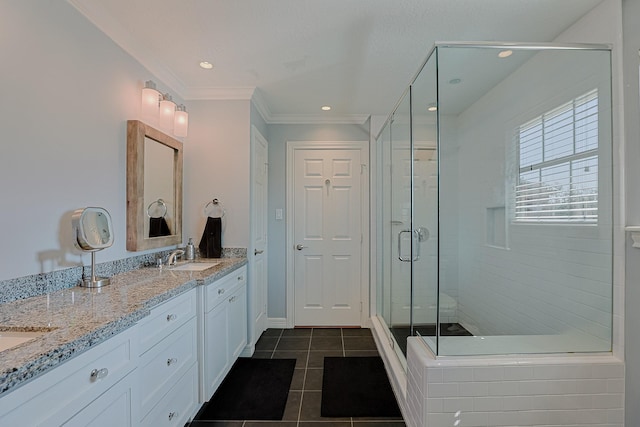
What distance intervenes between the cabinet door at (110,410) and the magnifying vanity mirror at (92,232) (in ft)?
2.20

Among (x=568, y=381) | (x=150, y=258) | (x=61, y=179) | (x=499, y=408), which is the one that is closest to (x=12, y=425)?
(x=61, y=179)

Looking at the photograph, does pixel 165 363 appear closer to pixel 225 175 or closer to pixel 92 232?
pixel 92 232

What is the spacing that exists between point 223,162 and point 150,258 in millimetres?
1004

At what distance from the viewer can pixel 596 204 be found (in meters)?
1.64

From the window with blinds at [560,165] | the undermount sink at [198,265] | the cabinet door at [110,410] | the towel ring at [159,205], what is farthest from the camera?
the undermount sink at [198,265]

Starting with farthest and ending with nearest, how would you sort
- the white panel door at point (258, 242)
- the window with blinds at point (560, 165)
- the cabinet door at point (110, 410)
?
the white panel door at point (258, 242)
the window with blinds at point (560, 165)
the cabinet door at point (110, 410)

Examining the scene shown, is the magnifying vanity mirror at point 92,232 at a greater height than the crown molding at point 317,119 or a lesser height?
lesser

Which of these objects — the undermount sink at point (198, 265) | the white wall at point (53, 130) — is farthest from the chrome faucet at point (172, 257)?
the white wall at point (53, 130)

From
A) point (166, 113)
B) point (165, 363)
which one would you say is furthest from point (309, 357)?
point (166, 113)

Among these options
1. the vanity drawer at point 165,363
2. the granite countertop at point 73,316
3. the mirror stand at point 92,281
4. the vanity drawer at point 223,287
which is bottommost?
the vanity drawer at point 165,363

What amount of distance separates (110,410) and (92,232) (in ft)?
2.88

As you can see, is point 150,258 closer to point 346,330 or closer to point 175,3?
point 175,3

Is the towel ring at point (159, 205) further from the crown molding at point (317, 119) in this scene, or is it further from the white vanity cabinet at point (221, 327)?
the crown molding at point (317, 119)

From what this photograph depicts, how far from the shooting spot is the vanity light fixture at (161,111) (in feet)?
6.88
